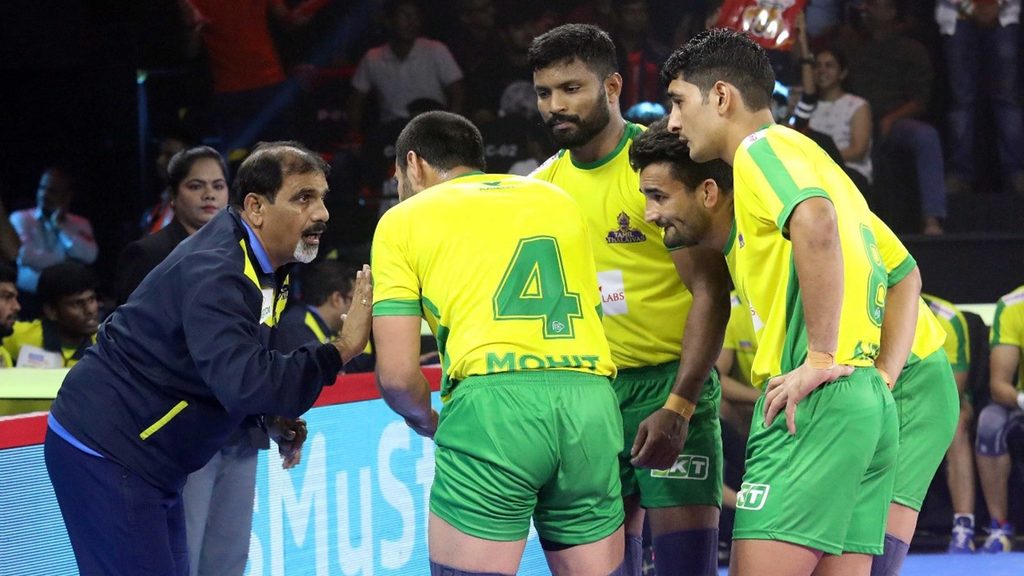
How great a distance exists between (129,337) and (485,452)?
106 cm

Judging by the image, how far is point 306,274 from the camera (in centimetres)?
875

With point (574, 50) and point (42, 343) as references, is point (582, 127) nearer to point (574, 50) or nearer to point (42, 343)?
point (574, 50)

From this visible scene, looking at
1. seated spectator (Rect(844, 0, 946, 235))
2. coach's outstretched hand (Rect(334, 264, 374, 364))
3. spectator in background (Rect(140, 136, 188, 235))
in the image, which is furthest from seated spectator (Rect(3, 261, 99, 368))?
seated spectator (Rect(844, 0, 946, 235))

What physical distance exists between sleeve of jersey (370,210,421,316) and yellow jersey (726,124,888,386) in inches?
33.9

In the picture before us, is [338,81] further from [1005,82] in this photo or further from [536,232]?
[536,232]

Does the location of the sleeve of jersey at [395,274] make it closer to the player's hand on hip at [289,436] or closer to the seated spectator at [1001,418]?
the player's hand on hip at [289,436]

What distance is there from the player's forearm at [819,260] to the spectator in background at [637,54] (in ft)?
21.6

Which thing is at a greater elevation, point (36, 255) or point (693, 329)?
point (693, 329)

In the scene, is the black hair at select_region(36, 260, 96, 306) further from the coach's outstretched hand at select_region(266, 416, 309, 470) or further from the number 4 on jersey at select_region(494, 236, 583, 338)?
the number 4 on jersey at select_region(494, 236, 583, 338)

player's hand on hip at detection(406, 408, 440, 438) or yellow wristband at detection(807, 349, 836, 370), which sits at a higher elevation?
yellow wristband at detection(807, 349, 836, 370)

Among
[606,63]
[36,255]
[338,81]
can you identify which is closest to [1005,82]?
[338,81]

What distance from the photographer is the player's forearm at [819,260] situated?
2992 millimetres

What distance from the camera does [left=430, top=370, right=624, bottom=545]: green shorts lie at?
3.24 m

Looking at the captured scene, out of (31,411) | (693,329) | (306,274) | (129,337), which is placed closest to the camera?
(129,337)
